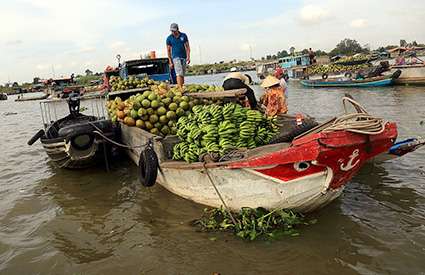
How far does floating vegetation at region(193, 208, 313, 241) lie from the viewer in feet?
13.7

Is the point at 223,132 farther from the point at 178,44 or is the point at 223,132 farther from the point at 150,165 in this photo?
the point at 178,44

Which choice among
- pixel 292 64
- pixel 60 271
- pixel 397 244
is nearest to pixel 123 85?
pixel 60 271

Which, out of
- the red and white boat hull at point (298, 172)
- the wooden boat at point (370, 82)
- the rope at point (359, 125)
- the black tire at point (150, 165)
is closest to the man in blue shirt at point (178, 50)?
the black tire at point (150, 165)

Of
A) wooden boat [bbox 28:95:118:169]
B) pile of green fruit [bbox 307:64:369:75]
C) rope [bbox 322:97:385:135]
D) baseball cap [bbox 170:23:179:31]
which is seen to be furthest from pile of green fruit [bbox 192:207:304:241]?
pile of green fruit [bbox 307:64:369:75]

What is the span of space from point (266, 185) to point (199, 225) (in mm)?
1094

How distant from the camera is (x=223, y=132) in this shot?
15.6 feet

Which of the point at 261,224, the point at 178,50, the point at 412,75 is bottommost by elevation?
the point at 261,224

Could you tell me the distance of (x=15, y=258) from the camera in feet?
14.6

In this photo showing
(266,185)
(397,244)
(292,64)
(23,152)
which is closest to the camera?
(397,244)

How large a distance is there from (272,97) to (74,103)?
16.6 ft

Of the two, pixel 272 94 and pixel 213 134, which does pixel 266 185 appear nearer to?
pixel 213 134

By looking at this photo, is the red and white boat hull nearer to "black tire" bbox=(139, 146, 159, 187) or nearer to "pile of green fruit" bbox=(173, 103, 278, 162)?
"pile of green fruit" bbox=(173, 103, 278, 162)

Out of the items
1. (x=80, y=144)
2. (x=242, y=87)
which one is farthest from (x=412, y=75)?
(x=80, y=144)

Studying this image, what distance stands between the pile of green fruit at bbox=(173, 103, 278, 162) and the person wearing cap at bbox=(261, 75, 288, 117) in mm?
1833
